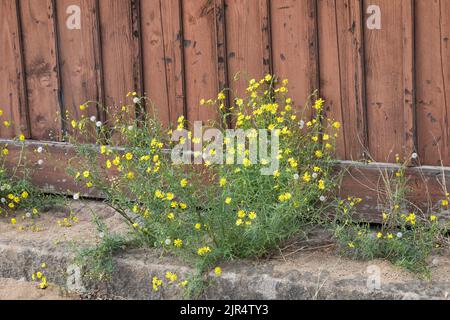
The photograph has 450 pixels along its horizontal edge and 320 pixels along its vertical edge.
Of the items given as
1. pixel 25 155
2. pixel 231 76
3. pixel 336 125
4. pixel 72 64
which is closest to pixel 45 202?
pixel 25 155

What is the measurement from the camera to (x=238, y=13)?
17.3ft

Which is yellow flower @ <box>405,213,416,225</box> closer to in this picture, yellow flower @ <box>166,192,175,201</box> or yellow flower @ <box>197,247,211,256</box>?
yellow flower @ <box>197,247,211,256</box>

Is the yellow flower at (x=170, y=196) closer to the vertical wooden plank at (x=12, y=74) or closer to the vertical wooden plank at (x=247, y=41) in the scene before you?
the vertical wooden plank at (x=247, y=41)

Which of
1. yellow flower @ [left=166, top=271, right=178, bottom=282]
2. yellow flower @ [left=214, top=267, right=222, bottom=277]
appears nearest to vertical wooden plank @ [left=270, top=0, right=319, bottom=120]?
yellow flower @ [left=214, top=267, right=222, bottom=277]

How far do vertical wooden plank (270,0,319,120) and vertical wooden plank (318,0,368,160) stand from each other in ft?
0.16

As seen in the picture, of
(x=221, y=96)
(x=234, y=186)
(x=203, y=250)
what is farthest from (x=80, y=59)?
(x=203, y=250)

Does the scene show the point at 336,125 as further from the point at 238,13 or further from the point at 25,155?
the point at 25,155

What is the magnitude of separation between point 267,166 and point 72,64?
1.75 m

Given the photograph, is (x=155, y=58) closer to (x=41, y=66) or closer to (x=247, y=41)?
(x=247, y=41)

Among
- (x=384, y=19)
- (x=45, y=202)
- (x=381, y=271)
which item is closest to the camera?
(x=381, y=271)

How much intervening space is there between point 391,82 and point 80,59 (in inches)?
83.9

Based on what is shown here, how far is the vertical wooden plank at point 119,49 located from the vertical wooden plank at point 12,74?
27.3 inches

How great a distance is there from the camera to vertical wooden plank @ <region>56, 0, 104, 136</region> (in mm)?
5828
